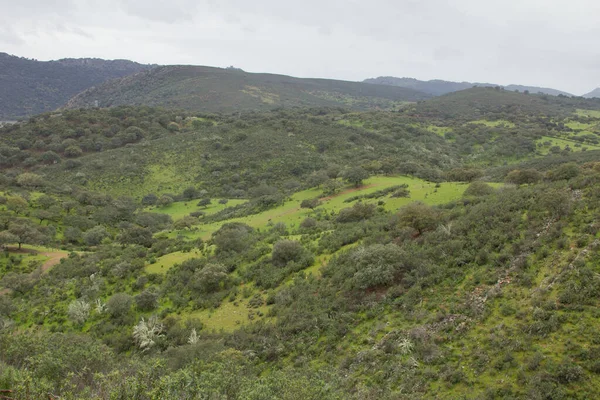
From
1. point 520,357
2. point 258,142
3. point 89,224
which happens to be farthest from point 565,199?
point 258,142

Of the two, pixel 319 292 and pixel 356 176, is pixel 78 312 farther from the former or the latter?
pixel 356 176

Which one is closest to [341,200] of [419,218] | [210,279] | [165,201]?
[419,218]

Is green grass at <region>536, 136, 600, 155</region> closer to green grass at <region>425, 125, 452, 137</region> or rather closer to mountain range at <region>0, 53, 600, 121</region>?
green grass at <region>425, 125, 452, 137</region>

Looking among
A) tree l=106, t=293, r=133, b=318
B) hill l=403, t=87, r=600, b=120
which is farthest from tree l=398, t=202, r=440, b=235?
hill l=403, t=87, r=600, b=120

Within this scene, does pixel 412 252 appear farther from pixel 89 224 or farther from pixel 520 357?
pixel 89 224

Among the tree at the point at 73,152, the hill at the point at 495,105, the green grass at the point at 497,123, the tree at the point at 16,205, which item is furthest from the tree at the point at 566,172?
the hill at the point at 495,105
